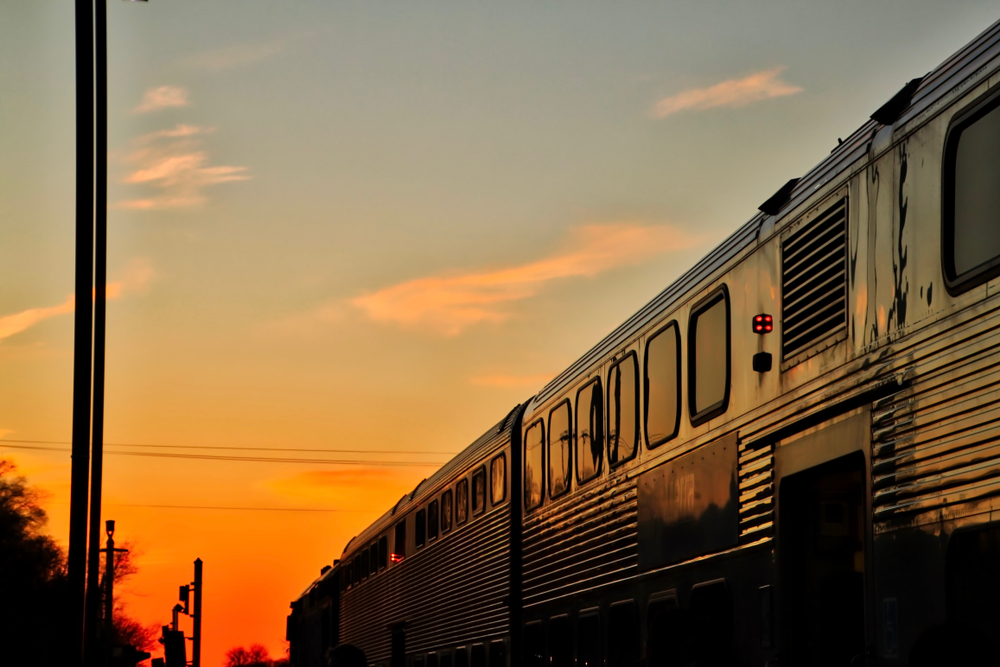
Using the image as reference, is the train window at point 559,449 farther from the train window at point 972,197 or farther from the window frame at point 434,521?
the train window at point 972,197

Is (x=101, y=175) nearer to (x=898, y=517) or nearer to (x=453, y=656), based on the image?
(x=898, y=517)

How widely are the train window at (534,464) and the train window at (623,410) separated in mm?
2710

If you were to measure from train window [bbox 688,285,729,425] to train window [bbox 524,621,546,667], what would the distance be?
524 centimetres

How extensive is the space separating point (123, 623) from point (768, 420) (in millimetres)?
108327

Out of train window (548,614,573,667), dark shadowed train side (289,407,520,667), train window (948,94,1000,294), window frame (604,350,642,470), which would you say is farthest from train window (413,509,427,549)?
train window (948,94,1000,294)

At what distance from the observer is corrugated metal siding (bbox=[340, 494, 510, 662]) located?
1612cm

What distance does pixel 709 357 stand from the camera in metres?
9.30

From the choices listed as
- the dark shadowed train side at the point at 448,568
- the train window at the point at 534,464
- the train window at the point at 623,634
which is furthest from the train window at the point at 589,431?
the dark shadowed train side at the point at 448,568

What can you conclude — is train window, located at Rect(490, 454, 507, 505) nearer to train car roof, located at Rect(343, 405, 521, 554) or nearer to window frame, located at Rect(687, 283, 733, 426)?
train car roof, located at Rect(343, 405, 521, 554)

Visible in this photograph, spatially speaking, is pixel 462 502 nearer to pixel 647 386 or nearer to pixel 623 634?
pixel 623 634

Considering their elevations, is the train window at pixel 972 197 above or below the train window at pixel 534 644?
above

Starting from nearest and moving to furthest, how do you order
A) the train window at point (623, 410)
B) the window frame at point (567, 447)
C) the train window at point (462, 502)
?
the train window at point (623, 410) < the window frame at point (567, 447) < the train window at point (462, 502)

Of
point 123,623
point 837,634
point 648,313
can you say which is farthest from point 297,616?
point 123,623

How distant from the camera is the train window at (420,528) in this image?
21.7 meters
